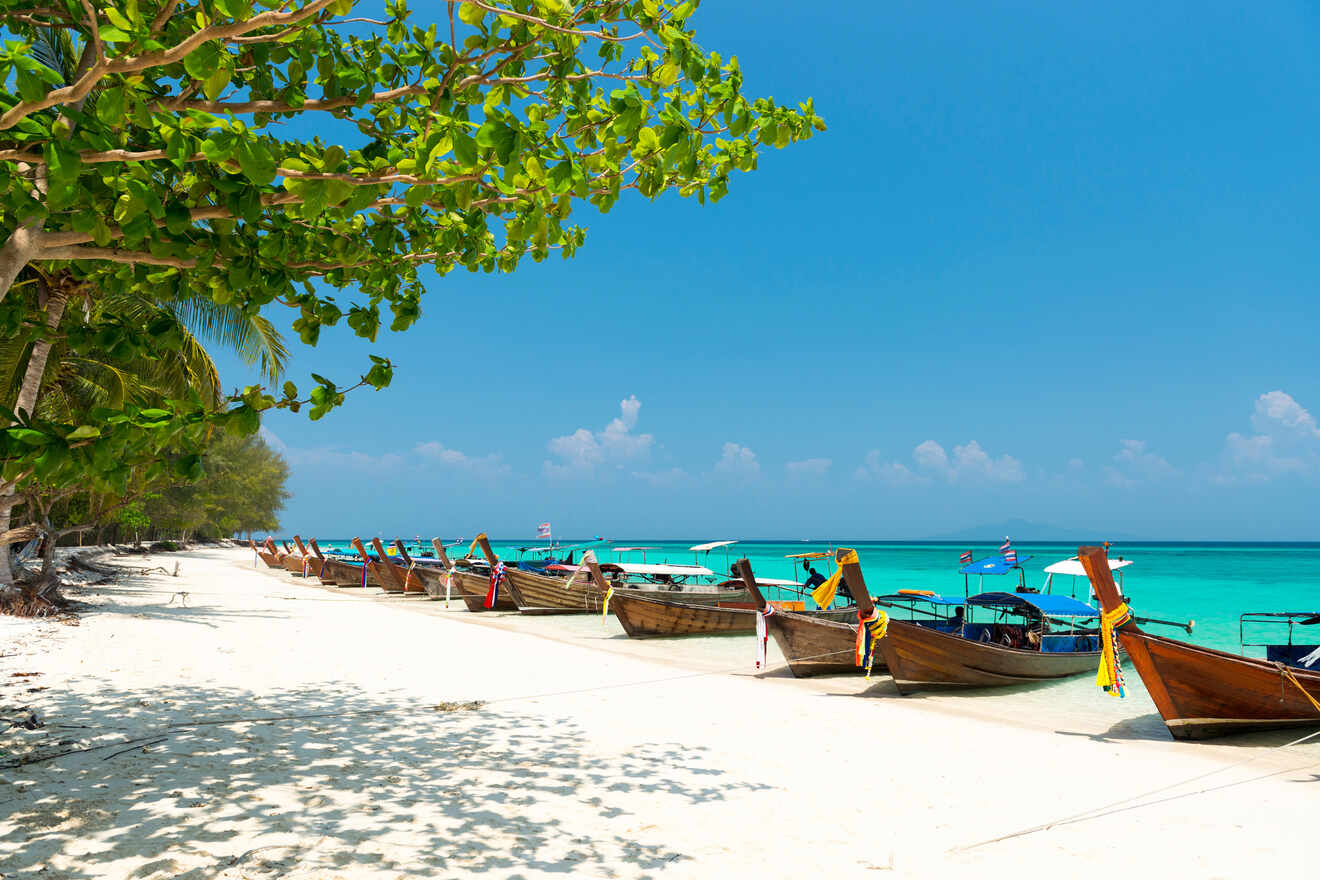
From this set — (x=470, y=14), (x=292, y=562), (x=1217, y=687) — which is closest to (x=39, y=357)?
(x=470, y=14)

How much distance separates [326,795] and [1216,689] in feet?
31.9

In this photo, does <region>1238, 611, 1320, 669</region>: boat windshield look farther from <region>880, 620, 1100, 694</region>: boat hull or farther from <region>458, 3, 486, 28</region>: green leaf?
<region>458, 3, 486, 28</region>: green leaf

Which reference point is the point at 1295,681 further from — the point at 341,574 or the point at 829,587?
the point at 341,574

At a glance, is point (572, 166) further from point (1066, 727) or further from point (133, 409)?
point (1066, 727)

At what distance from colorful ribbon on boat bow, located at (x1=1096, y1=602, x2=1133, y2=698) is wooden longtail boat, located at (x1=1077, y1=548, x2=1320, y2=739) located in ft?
0.25

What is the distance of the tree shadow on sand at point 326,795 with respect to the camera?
4078 millimetres

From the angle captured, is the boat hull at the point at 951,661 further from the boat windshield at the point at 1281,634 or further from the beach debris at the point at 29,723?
the beach debris at the point at 29,723

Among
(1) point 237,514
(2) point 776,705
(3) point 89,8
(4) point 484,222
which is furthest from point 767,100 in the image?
(1) point 237,514

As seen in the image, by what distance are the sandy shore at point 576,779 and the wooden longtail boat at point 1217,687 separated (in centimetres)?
39

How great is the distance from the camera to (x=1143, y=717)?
34.5 feet

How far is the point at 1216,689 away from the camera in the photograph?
8547 millimetres

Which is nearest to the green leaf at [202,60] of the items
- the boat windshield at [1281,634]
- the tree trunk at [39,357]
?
the tree trunk at [39,357]

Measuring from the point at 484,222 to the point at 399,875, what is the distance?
3859 millimetres

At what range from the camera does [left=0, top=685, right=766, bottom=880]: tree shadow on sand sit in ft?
13.4
